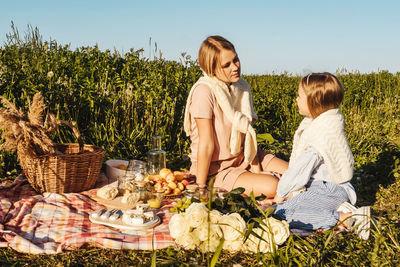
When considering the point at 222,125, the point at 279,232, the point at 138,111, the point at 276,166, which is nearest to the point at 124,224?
the point at 279,232

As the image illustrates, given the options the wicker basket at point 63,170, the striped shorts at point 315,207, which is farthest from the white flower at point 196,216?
the wicker basket at point 63,170

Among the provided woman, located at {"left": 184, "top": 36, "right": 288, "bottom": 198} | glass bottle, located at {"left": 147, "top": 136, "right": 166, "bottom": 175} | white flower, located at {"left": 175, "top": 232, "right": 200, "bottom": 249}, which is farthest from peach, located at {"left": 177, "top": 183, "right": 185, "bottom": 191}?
white flower, located at {"left": 175, "top": 232, "right": 200, "bottom": 249}

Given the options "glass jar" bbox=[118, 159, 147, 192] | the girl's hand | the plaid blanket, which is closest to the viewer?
the plaid blanket

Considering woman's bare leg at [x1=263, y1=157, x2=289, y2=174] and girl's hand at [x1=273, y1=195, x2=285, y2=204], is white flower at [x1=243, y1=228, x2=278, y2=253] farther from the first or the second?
woman's bare leg at [x1=263, y1=157, x2=289, y2=174]

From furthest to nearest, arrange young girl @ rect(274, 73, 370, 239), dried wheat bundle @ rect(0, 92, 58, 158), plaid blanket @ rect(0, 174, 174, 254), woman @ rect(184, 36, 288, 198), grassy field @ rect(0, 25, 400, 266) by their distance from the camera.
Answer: grassy field @ rect(0, 25, 400, 266) < woman @ rect(184, 36, 288, 198) < dried wheat bundle @ rect(0, 92, 58, 158) < young girl @ rect(274, 73, 370, 239) < plaid blanket @ rect(0, 174, 174, 254)

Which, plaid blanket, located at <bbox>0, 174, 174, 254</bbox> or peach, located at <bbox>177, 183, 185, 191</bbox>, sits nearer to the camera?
plaid blanket, located at <bbox>0, 174, 174, 254</bbox>

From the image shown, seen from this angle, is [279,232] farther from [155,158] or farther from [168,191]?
[155,158]

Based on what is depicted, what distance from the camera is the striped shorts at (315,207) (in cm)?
288

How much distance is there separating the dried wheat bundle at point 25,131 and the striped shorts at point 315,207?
2.25 meters

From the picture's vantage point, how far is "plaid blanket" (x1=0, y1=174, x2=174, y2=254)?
2555 millimetres

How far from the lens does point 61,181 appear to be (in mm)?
3424

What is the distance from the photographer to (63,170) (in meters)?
3.37

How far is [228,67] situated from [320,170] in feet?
4.56

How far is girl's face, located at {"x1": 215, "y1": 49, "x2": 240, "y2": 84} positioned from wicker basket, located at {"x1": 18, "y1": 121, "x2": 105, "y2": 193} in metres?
1.51
